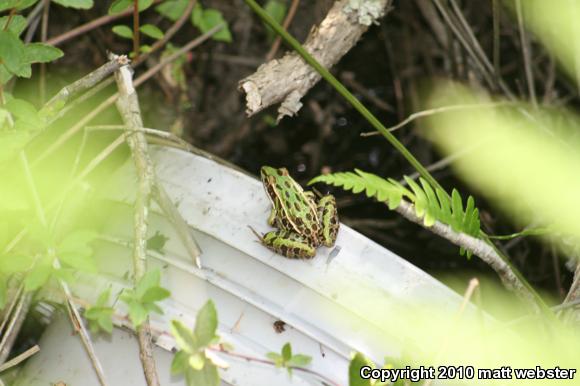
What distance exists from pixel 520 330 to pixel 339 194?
1.51 m

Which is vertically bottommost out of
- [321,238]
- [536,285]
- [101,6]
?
[321,238]

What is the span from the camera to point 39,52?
235 cm

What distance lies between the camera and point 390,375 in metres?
2.05

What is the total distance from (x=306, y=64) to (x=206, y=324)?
1239mm

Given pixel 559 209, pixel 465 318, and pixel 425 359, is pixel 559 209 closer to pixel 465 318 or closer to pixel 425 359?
pixel 465 318

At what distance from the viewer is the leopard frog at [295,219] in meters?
2.33

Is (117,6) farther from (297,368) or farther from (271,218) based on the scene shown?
(297,368)

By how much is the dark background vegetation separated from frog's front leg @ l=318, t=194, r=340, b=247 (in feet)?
2.25

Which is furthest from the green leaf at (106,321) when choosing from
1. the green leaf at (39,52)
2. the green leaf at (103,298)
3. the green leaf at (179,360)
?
the green leaf at (39,52)

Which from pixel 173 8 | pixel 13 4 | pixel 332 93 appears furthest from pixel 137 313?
pixel 332 93

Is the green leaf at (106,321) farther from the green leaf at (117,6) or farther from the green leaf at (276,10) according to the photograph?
the green leaf at (276,10)

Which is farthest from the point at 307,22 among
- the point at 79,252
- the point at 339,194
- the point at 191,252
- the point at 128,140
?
the point at 79,252

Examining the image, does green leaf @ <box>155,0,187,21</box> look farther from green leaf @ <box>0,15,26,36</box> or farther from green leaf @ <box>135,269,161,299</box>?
green leaf @ <box>135,269,161,299</box>

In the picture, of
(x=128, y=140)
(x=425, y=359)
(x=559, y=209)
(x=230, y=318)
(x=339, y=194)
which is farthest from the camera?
(x=339, y=194)
